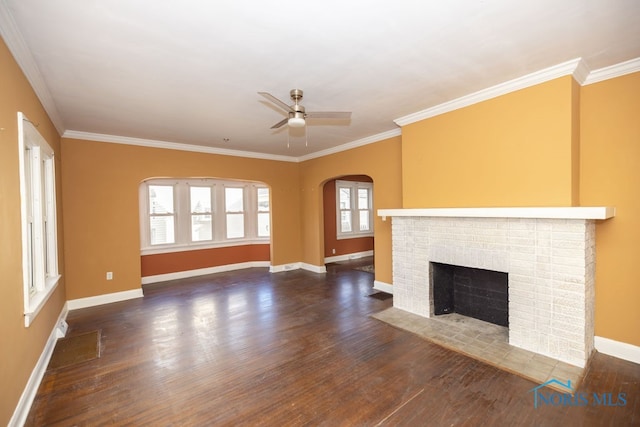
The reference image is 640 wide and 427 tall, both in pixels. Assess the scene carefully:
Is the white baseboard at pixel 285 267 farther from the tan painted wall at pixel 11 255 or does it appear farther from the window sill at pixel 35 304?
the tan painted wall at pixel 11 255

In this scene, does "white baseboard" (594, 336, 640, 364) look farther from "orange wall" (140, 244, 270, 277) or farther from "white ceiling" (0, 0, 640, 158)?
"orange wall" (140, 244, 270, 277)

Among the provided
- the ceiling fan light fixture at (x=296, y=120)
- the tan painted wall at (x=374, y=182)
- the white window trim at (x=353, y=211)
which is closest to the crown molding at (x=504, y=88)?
the tan painted wall at (x=374, y=182)

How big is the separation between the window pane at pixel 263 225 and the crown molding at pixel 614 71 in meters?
6.47

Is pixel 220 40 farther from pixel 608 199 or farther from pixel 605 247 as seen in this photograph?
pixel 605 247

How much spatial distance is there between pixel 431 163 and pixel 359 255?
520 cm

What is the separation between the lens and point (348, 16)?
1.96 meters

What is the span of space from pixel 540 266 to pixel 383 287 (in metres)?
2.66

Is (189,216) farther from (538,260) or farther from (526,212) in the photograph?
(538,260)

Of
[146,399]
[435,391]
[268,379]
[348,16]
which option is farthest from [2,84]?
[435,391]

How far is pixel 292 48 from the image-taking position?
231 centimetres

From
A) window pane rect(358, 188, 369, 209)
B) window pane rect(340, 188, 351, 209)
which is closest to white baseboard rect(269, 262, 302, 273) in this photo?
window pane rect(340, 188, 351, 209)

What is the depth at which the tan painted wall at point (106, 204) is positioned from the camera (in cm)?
455

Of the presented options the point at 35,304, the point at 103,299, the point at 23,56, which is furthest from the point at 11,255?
the point at 103,299

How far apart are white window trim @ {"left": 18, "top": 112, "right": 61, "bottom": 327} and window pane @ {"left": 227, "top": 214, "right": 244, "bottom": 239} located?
11.9ft
